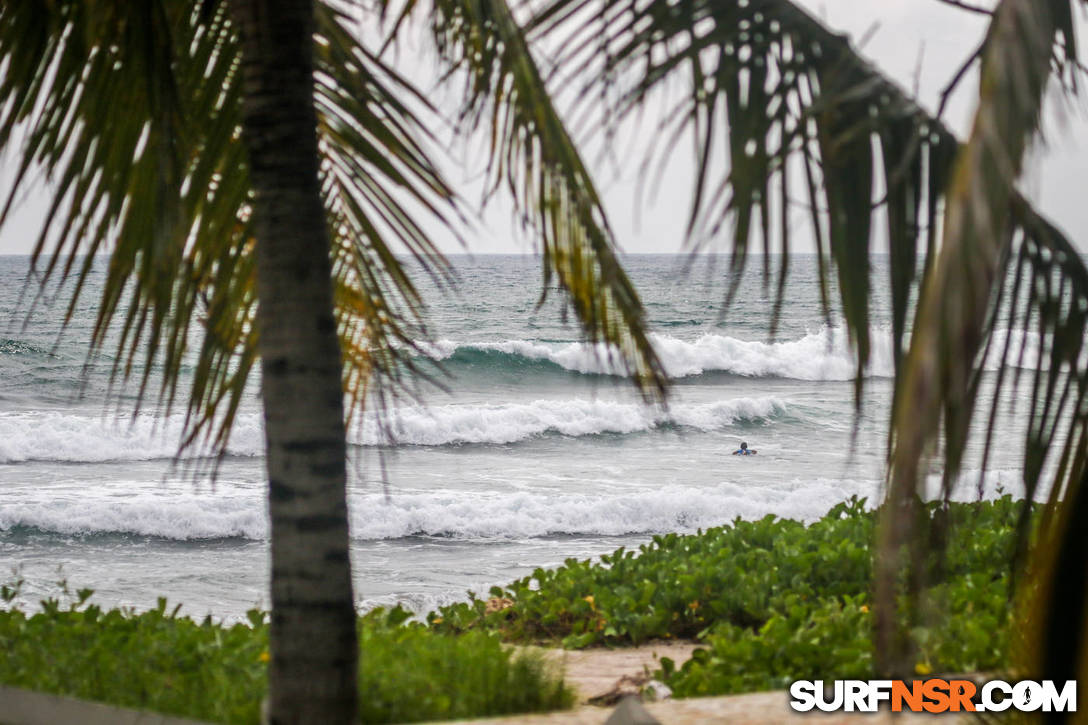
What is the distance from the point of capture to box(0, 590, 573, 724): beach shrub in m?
3.23

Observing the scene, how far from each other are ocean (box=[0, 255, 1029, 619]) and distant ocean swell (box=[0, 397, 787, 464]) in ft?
0.22

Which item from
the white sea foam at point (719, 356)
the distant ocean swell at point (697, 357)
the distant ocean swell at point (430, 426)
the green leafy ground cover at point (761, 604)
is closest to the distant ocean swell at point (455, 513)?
the distant ocean swell at point (430, 426)

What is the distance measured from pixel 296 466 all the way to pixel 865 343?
5.03ft

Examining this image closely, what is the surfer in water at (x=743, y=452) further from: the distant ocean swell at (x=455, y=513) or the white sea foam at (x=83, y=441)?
the white sea foam at (x=83, y=441)

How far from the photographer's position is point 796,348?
120ft

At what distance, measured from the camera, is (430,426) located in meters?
23.4

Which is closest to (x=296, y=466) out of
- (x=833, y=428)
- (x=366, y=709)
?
(x=366, y=709)

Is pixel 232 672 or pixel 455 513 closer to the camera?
pixel 232 672

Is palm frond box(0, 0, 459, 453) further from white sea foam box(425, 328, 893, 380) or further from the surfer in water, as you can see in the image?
white sea foam box(425, 328, 893, 380)

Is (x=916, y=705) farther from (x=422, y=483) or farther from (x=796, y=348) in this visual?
(x=796, y=348)

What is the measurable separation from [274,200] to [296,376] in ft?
1.46

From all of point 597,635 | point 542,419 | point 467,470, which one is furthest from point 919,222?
point 542,419

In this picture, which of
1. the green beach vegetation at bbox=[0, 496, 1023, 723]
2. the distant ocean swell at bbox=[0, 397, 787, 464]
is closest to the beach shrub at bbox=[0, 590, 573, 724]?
the green beach vegetation at bbox=[0, 496, 1023, 723]

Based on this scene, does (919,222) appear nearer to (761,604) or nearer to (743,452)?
(761,604)
